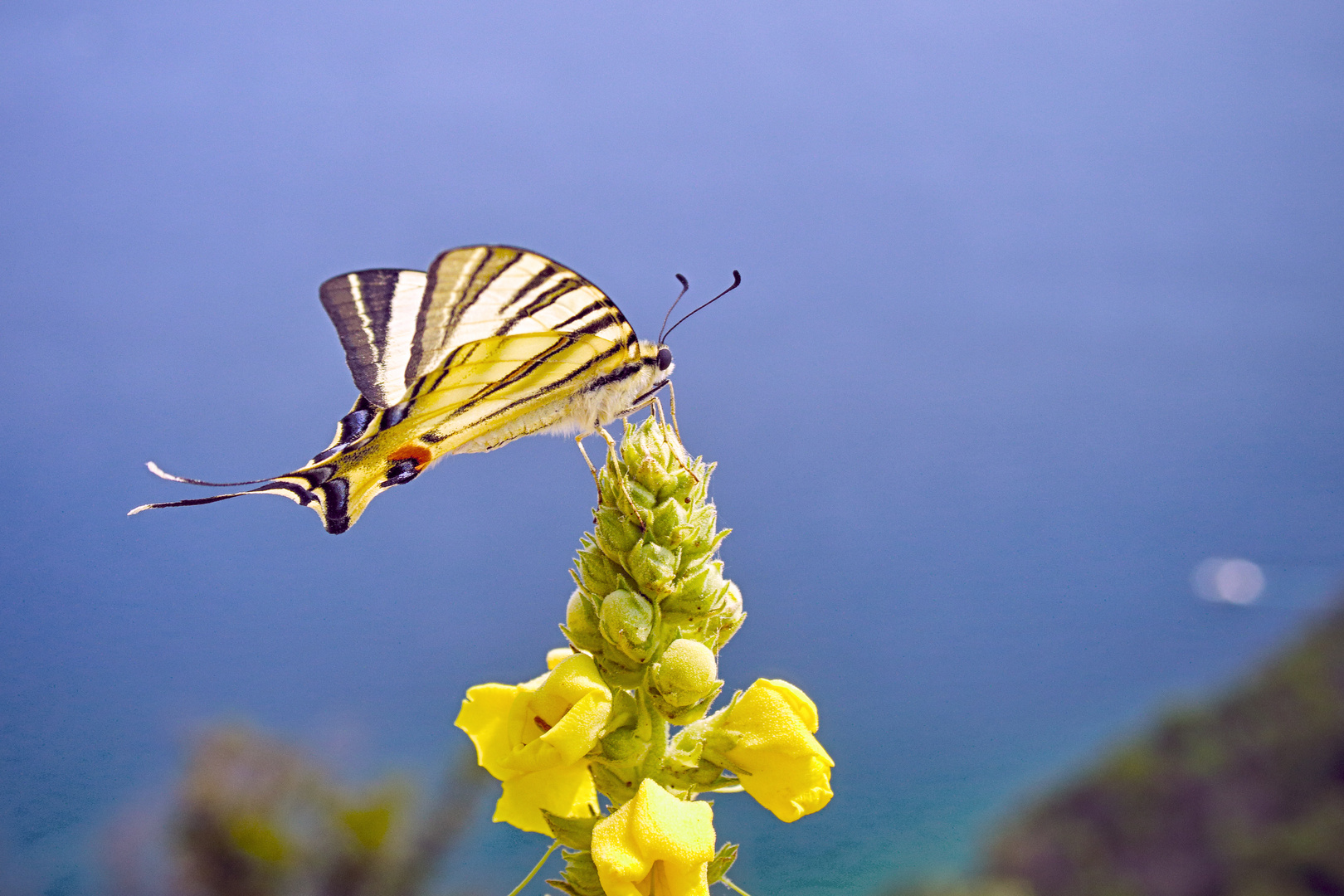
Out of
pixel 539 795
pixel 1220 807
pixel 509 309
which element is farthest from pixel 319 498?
pixel 1220 807

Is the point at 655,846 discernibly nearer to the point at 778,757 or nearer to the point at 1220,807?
the point at 778,757

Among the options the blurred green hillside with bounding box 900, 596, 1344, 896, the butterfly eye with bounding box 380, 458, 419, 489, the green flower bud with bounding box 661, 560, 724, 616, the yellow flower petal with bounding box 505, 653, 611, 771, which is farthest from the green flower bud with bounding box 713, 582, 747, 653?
the blurred green hillside with bounding box 900, 596, 1344, 896

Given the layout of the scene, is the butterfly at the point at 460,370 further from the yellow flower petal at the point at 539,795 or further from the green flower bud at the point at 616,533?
the yellow flower petal at the point at 539,795

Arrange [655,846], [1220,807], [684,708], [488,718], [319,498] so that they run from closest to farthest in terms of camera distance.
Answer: [655,846], [684,708], [488,718], [319,498], [1220,807]

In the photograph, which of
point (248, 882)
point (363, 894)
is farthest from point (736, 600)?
point (248, 882)

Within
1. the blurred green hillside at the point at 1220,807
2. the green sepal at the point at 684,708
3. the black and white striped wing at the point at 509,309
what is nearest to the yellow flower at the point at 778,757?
the green sepal at the point at 684,708

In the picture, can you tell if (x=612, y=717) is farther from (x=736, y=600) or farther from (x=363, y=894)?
(x=363, y=894)
